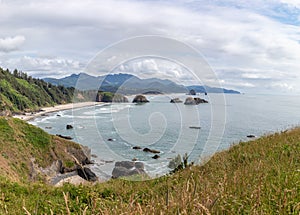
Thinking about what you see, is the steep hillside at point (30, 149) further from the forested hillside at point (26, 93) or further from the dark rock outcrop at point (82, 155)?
the forested hillside at point (26, 93)

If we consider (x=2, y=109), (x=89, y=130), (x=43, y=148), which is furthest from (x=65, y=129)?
(x=43, y=148)

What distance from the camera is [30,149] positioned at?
3503cm

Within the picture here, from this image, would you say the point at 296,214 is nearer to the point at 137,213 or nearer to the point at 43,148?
the point at 137,213

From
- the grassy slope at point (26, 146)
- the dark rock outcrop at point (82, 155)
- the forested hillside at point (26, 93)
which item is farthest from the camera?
the forested hillside at point (26, 93)

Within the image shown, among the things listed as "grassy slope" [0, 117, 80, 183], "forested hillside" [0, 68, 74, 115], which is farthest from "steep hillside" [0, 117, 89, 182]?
"forested hillside" [0, 68, 74, 115]

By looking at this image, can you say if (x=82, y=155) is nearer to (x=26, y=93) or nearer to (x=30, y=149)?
(x=30, y=149)

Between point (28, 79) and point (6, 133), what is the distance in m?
139

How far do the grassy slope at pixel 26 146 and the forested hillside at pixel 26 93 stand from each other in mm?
65950

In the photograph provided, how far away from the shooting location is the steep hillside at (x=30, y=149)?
99.5 feet

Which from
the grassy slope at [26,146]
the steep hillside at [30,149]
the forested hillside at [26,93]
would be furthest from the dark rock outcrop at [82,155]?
the forested hillside at [26,93]

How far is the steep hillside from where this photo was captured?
30339mm

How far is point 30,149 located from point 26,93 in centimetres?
11169

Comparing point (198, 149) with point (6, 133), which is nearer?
point (6, 133)

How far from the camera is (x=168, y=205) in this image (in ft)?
8.89
